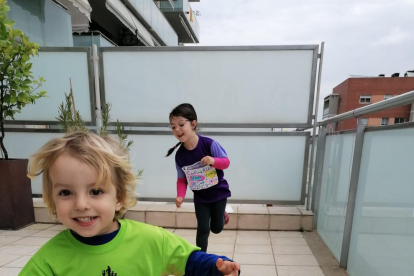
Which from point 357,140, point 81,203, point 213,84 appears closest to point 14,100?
point 213,84

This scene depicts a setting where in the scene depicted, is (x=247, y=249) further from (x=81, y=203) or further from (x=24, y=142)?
(x=24, y=142)

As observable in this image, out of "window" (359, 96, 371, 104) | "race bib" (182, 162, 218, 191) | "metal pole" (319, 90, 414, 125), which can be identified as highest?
"window" (359, 96, 371, 104)

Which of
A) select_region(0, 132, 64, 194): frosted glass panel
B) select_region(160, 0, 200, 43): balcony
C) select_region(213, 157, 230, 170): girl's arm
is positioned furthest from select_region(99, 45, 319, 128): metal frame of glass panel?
select_region(160, 0, 200, 43): balcony

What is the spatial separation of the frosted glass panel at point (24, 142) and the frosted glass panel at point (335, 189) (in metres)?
4.03

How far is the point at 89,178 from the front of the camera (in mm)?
844

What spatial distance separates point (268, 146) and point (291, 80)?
102 centimetres

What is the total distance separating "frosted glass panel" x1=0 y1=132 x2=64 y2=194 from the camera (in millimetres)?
3777

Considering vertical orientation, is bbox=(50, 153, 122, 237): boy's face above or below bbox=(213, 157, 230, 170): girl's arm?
above

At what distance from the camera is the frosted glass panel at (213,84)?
3.40 metres

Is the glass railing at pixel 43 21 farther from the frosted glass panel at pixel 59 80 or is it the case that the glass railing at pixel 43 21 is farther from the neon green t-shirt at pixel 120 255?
the neon green t-shirt at pixel 120 255

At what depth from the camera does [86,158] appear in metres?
0.86

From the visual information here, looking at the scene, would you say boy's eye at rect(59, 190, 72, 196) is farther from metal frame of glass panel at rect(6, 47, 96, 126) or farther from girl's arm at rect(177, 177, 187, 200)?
metal frame of glass panel at rect(6, 47, 96, 126)

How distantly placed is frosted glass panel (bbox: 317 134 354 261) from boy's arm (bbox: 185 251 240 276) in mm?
1989

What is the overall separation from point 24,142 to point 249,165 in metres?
3.63
